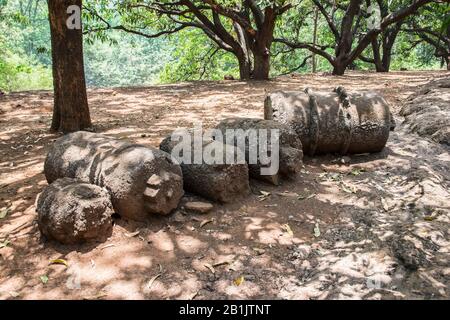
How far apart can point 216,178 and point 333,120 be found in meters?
2.22

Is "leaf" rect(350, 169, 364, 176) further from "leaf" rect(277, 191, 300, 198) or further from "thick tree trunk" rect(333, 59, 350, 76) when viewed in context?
"thick tree trunk" rect(333, 59, 350, 76)

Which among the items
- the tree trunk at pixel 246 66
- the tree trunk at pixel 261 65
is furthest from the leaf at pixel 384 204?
the tree trunk at pixel 246 66

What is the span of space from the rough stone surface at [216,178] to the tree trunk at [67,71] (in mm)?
2998

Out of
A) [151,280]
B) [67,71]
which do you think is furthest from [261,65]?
[151,280]

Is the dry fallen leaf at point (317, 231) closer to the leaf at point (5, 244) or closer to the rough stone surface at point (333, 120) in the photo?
the rough stone surface at point (333, 120)

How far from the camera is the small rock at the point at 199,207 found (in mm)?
4254

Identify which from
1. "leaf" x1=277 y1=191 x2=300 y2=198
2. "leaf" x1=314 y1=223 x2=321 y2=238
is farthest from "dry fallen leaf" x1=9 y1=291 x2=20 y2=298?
"leaf" x1=277 y1=191 x2=300 y2=198

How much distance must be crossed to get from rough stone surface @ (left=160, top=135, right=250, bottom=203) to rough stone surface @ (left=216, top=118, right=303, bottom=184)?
34cm

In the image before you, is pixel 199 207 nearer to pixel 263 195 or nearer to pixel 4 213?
pixel 263 195

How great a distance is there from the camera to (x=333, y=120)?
5625 millimetres

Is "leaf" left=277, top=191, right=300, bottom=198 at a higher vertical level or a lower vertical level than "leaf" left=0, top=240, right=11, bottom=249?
higher

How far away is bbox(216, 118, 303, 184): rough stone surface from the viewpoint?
4.88m

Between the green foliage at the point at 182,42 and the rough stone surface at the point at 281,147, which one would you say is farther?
the green foliage at the point at 182,42
